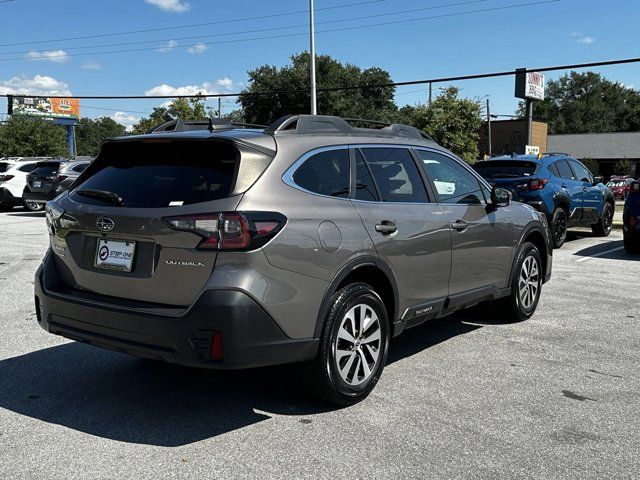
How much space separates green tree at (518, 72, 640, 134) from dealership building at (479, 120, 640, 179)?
32.5m

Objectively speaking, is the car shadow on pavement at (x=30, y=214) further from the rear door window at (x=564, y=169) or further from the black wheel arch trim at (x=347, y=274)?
the black wheel arch trim at (x=347, y=274)

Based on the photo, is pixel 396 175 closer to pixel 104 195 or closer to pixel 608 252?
pixel 104 195

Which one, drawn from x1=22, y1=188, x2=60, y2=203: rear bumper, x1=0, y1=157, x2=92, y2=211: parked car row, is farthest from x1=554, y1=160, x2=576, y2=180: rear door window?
x1=22, y1=188, x2=60, y2=203: rear bumper

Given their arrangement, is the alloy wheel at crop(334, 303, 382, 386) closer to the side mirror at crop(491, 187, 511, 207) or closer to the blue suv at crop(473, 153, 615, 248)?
the side mirror at crop(491, 187, 511, 207)

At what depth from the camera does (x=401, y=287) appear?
433 cm

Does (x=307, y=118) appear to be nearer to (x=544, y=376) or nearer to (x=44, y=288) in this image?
(x=44, y=288)

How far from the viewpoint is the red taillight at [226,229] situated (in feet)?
10.9

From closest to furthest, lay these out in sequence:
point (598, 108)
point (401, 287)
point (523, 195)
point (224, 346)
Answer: point (224, 346)
point (401, 287)
point (523, 195)
point (598, 108)

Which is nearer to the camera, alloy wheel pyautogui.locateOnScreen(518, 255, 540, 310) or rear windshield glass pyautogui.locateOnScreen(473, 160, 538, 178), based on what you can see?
alloy wheel pyautogui.locateOnScreen(518, 255, 540, 310)

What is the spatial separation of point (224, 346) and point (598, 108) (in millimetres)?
116612

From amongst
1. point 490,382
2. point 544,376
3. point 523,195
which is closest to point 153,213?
point 490,382

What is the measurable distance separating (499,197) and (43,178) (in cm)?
1599

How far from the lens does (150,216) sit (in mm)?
3479

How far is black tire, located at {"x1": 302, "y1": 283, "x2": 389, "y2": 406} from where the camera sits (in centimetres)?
375
